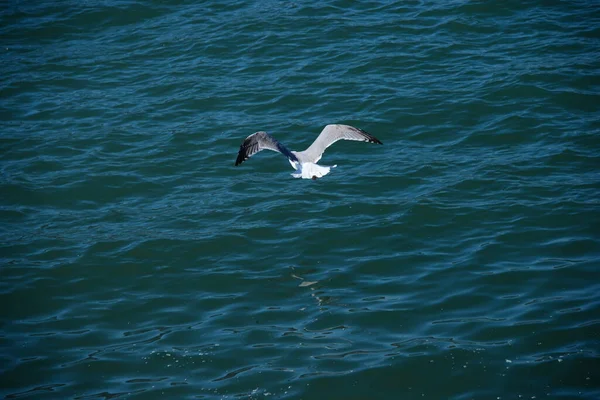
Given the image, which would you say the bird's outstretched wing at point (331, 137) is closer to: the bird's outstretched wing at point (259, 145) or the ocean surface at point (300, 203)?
the bird's outstretched wing at point (259, 145)

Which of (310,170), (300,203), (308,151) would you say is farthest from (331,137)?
(300,203)

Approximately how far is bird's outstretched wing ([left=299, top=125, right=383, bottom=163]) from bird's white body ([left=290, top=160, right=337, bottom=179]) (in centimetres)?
38

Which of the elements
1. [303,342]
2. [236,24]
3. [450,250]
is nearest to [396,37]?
[236,24]

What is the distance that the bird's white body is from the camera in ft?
39.3

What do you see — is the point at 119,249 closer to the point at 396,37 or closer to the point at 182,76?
the point at 182,76

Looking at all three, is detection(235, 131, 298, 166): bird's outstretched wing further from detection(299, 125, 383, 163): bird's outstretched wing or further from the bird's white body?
detection(299, 125, 383, 163): bird's outstretched wing

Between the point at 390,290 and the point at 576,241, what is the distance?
10.2ft

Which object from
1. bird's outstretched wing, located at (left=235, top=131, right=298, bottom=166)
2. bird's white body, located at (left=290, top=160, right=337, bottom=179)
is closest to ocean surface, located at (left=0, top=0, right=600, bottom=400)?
bird's white body, located at (left=290, top=160, right=337, bottom=179)

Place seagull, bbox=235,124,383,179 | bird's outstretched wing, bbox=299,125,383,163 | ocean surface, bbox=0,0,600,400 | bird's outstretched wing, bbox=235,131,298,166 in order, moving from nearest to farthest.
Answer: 1. ocean surface, bbox=0,0,600,400
2. seagull, bbox=235,124,383,179
3. bird's outstretched wing, bbox=235,131,298,166
4. bird's outstretched wing, bbox=299,125,383,163

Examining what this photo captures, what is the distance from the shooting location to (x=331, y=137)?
12.9 m

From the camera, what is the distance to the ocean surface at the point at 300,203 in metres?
9.56

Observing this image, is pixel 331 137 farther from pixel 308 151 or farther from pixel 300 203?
pixel 300 203

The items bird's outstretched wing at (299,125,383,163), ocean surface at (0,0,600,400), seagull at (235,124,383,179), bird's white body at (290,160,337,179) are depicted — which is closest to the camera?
ocean surface at (0,0,600,400)

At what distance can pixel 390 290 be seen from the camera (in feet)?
35.1
